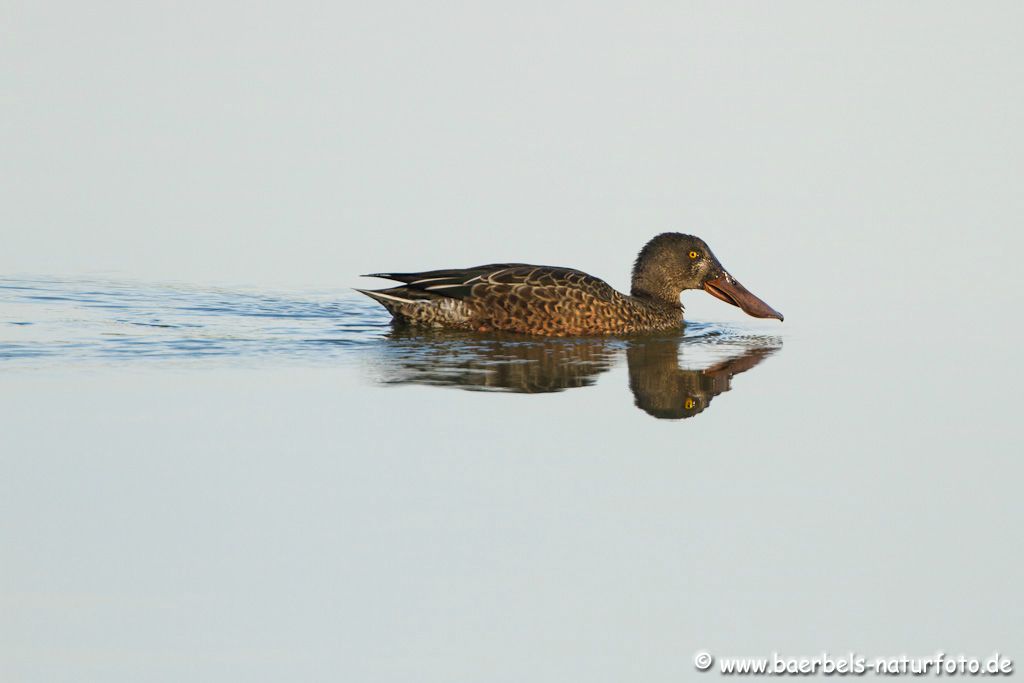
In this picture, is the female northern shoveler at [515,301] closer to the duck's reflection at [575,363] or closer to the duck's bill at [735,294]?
the duck's reflection at [575,363]

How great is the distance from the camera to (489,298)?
12.5m

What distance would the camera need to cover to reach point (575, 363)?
11234mm

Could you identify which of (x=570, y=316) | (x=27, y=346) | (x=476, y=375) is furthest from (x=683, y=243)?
(x=27, y=346)

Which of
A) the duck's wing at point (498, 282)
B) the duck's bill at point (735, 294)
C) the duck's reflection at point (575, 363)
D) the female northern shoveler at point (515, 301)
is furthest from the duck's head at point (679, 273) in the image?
the duck's wing at point (498, 282)

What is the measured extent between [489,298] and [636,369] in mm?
1921

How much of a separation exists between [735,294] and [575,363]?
10.7 ft

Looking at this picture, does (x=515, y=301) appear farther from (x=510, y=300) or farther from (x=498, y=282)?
(x=498, y=282)

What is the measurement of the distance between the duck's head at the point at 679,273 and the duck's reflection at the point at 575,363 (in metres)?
0.81

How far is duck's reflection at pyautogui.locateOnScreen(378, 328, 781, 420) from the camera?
398 inches

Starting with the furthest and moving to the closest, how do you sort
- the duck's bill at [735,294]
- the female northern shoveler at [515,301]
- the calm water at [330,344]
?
the duck's bill at [735,294], the female northern shoveler at [515,301], the calm water at [330,344]

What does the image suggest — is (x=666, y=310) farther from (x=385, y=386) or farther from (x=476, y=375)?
(x=385, y=386)

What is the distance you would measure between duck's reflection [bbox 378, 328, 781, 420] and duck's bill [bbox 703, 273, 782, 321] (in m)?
0.80

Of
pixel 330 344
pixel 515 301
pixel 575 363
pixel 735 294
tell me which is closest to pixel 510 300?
pixel 515 301

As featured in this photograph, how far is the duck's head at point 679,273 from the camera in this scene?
13867 mm
